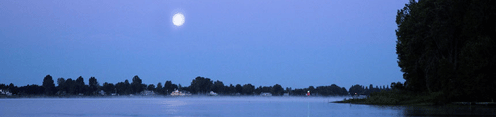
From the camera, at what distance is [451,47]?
208 feet

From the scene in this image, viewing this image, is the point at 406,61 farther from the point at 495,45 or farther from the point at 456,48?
the point at 495,45

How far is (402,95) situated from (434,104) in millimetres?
11791

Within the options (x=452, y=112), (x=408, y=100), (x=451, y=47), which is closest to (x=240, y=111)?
(x=452, y=112)

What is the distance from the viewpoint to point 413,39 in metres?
64.8

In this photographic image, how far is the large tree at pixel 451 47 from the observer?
53.7 meters

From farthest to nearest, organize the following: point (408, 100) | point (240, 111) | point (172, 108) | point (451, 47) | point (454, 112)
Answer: point (172, 108)
point (408, 100)
point (451, 47)
point (240, 111)
point (454, 112)

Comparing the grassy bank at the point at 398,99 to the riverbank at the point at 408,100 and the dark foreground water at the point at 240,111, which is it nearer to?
the riverbank at the point at 408,100

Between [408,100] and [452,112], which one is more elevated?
[408,100]

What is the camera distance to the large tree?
53.7 meters

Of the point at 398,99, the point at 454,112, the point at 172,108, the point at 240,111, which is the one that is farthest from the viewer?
the point at 172,108

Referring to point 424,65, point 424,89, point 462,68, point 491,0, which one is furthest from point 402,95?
point 491,0

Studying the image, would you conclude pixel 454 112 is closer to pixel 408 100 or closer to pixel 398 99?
pixel 408 100

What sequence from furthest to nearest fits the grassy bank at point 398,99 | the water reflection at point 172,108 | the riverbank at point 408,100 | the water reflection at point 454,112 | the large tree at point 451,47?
the grassy bank at point 398,99, the water reflection at point 172,108, the riverbank at point 408,100, the large tree at point 451,47, the water reflection at point 454,112

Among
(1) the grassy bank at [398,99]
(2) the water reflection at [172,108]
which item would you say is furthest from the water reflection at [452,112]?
(2) the water reflection at [172,108]
